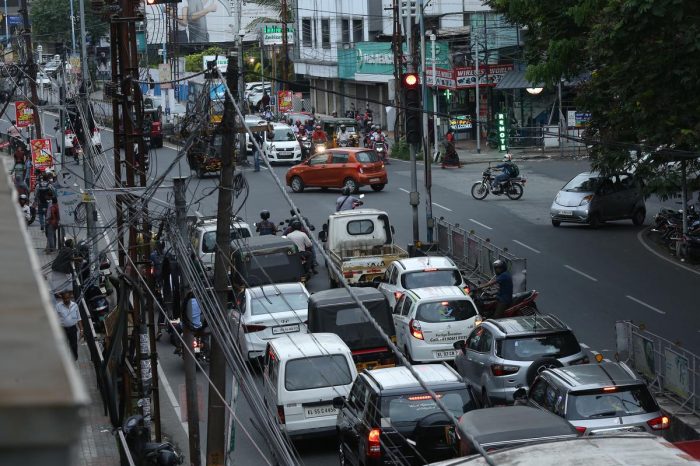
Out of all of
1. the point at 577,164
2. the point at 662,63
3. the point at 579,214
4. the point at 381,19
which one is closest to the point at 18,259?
the point at 662,63

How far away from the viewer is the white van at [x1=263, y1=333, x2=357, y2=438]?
15461 millimetres

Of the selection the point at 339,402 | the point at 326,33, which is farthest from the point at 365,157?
the point at 326,33

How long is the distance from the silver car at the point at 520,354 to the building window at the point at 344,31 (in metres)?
57.6

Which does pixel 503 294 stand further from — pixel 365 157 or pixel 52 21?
pixel 52 21

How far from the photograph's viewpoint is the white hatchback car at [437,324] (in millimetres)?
19609

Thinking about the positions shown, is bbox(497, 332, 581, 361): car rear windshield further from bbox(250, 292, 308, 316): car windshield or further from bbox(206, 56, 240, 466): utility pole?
bbox(206, 56, 240, 466): utility pole

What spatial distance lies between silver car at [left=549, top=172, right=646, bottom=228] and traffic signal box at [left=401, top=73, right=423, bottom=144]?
39.9 ft

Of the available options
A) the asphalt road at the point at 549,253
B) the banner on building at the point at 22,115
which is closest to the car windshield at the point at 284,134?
the asphalt road at the point at 549,253

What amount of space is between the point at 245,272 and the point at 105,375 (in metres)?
11.7

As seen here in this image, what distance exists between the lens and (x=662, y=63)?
20.3 metres

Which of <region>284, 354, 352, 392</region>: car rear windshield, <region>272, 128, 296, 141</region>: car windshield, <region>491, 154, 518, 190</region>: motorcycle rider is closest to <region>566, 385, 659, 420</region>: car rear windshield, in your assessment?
<region>284, 354, 352, 392</region>: car rear windshield

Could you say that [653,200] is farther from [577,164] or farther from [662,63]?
[662,63]

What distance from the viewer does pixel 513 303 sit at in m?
21.3

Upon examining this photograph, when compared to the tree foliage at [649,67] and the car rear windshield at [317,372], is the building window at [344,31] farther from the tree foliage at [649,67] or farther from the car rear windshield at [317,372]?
the car rear windshield at [317,372]
